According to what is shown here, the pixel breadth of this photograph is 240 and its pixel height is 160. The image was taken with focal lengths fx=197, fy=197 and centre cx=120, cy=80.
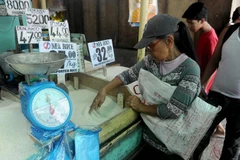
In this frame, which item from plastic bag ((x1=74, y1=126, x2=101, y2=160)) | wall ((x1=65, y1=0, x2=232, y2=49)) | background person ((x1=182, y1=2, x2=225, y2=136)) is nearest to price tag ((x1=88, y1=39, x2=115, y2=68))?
background person ((x1=182, y1=2, x2=225, y2=136))

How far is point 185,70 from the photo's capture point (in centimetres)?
104

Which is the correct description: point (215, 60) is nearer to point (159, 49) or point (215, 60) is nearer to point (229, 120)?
point (229, 120)

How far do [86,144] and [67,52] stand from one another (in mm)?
975

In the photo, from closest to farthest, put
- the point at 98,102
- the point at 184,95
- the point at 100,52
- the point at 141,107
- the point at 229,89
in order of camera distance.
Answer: the point at 184,95 < the point at 141,107 < the point at 98,102 < the point at 229,89 < the point at 100,52

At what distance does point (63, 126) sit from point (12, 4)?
→ 1759 mm

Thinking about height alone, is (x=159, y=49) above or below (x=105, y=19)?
below

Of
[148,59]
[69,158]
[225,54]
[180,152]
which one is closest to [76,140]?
[69,158]

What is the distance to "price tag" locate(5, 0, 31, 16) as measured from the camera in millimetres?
2027

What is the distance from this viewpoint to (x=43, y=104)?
0.86 m

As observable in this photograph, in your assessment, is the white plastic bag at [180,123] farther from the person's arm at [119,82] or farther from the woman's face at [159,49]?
the person's arm at [119,82]

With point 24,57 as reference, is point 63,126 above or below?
below

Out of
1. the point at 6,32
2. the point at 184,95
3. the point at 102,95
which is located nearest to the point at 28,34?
the point at 102,95

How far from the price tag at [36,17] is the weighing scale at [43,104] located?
1.06 meters

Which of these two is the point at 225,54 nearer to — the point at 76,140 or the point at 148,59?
the point at 148,59
